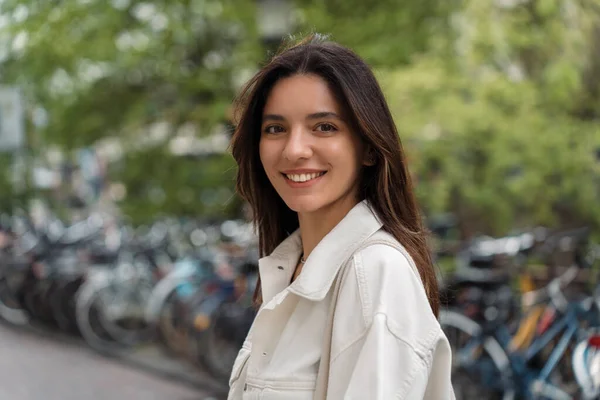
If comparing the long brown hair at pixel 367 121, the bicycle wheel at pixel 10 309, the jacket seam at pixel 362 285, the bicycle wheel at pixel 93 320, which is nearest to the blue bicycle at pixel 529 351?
the long brown hair at pixel 367 121

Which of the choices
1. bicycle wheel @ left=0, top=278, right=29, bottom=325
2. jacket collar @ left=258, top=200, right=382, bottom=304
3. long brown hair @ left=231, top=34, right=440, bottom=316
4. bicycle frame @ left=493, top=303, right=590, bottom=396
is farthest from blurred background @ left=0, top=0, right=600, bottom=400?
jacket collar @ left=258, top=200, right=382, bottom=304

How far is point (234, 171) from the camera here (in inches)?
257

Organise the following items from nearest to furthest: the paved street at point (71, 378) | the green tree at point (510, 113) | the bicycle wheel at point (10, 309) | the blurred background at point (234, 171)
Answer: the blurred background at point (234, 171) < the green tree at point (510, 113) < the paved street at point (71, 378) < the bicycle wheel at point (10, 309)

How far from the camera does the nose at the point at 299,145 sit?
141 cm

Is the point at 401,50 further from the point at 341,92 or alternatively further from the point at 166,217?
the point at 341,92

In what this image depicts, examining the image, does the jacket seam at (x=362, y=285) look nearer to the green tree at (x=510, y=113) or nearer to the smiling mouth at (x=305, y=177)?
the smiling mouth at (x=305, y=177)

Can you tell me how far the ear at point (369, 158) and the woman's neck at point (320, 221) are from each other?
0.28 feet

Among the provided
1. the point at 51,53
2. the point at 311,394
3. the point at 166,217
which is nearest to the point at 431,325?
the point at 311,394

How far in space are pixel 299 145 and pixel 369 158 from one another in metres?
0.16

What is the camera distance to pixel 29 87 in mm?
8438

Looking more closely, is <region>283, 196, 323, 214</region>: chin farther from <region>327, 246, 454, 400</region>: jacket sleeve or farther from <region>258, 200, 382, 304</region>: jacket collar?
<region>327, 246, 454, 400</region>: jacket sleeve

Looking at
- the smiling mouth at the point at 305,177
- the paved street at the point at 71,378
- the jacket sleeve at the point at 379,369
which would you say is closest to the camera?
the jacket sleeve at the point at 379,369

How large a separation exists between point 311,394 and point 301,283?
191mm

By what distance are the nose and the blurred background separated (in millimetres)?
3016
